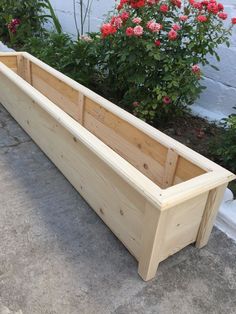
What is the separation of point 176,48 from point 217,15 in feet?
1.02

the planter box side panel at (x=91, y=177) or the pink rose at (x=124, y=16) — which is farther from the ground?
the pink rose at (x=124, y=16)

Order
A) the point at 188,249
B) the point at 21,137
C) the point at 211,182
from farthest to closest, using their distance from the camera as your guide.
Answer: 1. the point at 21,137
2. the point at 188,249
3. the point at 211,182

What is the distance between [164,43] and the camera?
2061mm

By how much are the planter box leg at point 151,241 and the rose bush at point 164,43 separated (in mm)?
1096

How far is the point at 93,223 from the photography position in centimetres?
161

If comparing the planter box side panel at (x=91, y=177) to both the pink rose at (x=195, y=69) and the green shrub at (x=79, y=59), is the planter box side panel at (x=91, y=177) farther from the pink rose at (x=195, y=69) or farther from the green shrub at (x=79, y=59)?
the pink rose at (x=195, y=69)

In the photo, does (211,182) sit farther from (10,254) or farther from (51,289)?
(10,254)

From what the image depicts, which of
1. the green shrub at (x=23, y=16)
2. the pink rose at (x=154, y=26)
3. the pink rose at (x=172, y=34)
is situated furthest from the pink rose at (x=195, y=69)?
the green shrub at (x=23, y=16)

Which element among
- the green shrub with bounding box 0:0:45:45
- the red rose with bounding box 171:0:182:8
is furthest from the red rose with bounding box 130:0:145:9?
the green shrub with bounding box 0:0:45:45

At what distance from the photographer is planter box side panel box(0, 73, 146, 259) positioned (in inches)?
51.7

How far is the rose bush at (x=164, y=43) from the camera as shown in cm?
193

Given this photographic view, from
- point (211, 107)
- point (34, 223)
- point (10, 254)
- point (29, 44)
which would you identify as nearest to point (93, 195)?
point (34, 223)

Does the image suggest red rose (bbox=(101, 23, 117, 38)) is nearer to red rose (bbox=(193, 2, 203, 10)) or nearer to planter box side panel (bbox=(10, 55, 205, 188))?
planter box side panel (bbox=(10, 55, 205, 188))

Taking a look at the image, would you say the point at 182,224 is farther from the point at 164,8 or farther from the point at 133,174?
the point at 164,8
